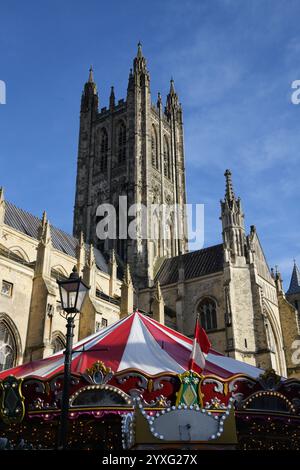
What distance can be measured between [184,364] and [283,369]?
25992 mm

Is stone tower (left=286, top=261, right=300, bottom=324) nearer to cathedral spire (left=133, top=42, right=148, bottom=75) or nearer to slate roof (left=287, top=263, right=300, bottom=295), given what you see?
slate roof (left=287, top=263, right=300, bottom=295)

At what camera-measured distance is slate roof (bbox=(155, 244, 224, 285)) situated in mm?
37438

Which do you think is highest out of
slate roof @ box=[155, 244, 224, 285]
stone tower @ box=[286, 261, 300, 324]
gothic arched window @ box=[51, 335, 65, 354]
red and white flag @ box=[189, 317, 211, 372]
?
stone tower @ box=[286, 261, 300, 324]

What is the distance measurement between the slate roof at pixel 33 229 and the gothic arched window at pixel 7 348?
37.2 feet

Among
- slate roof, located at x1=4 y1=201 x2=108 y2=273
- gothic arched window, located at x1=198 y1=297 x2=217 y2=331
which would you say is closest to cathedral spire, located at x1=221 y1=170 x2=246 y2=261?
gothic arched window, located at x1=198 y1=297 x2=217 y2=331

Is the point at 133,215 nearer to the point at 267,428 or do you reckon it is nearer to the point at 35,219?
the point at 35,219

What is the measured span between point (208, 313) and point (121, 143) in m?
23.0

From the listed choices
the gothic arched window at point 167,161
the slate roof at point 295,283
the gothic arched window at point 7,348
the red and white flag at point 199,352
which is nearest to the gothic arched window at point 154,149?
the gothic arched window at point 167,161

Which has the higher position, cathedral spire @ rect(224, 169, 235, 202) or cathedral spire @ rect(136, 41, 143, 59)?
cathedral spire @ rect(136, 41, 143, 59)

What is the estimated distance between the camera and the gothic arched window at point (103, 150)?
5025cm

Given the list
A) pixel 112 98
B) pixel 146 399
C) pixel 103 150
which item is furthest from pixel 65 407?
pixel 112 98

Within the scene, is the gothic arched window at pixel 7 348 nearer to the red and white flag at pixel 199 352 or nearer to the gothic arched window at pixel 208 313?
the red and white flag at pixel 199 352

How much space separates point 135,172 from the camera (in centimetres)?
4597
